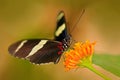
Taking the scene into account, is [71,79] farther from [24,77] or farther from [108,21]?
[108,21]

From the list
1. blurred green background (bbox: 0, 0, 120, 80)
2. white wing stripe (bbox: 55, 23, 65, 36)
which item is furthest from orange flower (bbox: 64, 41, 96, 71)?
blurred green background (bbox: 0, 0, 120, 80)

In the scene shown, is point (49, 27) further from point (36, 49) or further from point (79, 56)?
point (79, 56)

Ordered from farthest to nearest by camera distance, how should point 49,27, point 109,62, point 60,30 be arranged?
point 49,27, point 60,30, point 109,62

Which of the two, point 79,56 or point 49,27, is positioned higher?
point 79,56

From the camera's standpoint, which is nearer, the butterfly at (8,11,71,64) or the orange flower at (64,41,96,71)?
the orange flower at (64,41,96,71)

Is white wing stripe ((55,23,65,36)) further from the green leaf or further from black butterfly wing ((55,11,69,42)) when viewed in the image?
the green leaf

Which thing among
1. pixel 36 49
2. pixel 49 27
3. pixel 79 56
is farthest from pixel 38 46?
pixel 49 27
